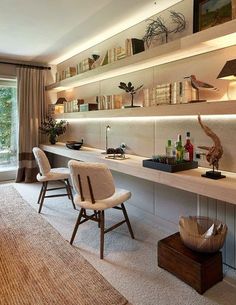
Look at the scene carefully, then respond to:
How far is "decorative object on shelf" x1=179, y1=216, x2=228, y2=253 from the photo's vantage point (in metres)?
1.85

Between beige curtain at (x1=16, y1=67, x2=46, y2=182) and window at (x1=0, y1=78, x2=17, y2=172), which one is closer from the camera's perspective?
beige curtain at (x1=16, y1=67, x2=46, y2=182)

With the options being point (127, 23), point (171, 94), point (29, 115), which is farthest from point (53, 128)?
point (171, 94)

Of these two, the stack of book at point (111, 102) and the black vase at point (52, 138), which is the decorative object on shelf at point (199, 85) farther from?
the black vase at point (52, 138)

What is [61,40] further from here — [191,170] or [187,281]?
[187,281]

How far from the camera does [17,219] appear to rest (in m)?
3.17

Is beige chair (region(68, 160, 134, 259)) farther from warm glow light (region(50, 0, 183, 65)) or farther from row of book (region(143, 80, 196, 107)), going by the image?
warm glow light (region(50, 0, 183, 65))

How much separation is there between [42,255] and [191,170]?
157 cm

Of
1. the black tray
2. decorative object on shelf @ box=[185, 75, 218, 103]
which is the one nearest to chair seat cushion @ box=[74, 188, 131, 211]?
the black tray

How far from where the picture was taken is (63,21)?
10.1ft

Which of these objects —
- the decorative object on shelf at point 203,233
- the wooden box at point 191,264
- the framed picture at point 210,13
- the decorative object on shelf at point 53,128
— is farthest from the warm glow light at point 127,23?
the wooden box at point 191,264

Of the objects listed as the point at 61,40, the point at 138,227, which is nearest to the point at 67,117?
the point at 61,40

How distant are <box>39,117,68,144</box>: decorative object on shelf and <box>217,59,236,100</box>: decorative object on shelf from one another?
342 centimetres

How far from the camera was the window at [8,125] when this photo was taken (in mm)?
5023

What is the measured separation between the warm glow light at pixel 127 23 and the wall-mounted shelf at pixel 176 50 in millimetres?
494
